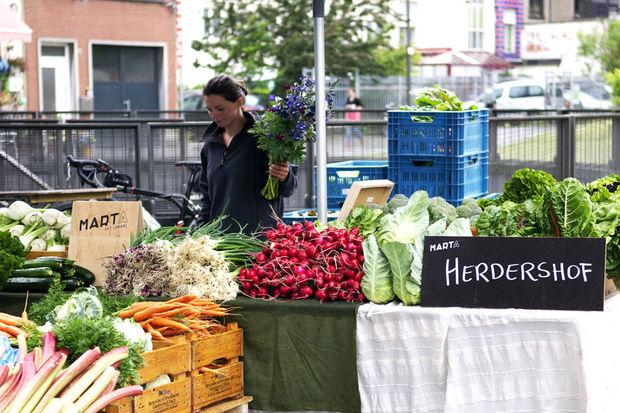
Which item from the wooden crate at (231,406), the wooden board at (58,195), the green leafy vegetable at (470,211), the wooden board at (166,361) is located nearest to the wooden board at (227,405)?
the wooden crate at (231,406)

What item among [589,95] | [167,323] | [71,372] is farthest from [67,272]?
[589,95]

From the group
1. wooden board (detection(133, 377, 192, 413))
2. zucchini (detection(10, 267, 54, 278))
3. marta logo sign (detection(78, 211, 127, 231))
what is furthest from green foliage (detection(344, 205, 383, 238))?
zucchini (detection(10, 267, 54, 278))

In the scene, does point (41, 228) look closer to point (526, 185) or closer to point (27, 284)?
point (27, 284)

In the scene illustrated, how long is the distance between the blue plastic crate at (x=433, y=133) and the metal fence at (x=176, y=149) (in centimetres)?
383

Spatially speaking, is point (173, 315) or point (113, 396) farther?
point (173, 315)

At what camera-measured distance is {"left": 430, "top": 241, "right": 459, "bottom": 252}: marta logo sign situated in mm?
4941

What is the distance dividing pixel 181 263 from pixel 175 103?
117ft

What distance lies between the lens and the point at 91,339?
15.5 ft

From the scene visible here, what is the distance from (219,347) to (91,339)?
0.65 m

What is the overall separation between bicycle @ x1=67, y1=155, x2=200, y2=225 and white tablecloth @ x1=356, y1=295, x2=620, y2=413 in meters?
6.70

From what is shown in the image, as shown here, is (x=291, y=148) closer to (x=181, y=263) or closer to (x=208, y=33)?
(x=181, y=263)

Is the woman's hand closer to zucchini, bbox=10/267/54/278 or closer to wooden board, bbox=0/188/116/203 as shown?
zucchini, bbox=10/267/54/278

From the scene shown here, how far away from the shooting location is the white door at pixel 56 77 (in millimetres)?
36625

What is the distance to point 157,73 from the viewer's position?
132 ft
